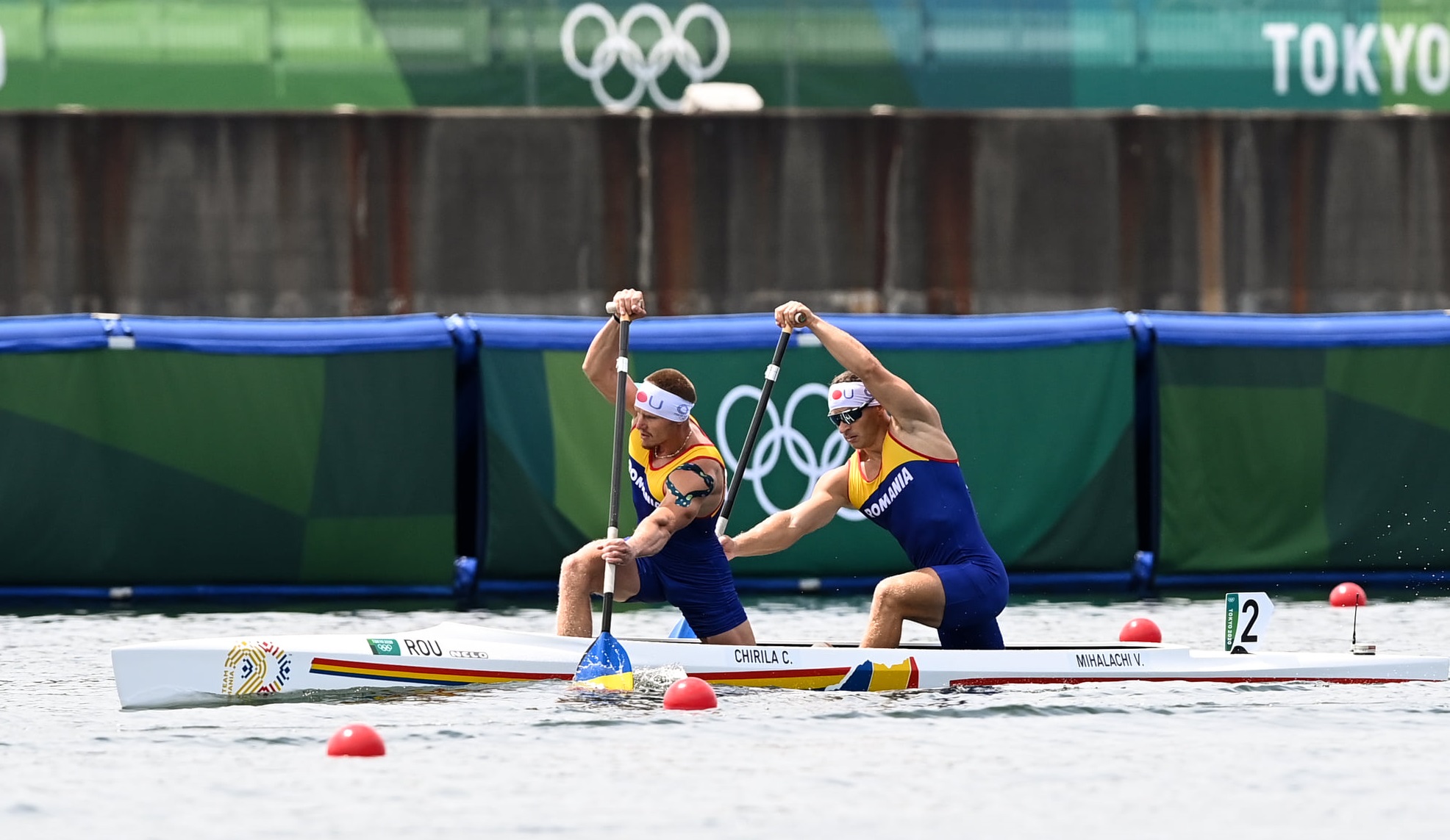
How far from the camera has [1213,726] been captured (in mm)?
9398

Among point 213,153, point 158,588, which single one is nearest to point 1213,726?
point 158,588

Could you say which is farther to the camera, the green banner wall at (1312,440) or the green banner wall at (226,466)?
the green banner wall at (1312,440)

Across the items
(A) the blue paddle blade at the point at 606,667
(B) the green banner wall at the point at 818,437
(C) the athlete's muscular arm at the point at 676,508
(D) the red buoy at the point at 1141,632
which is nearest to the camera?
(A) the blue paddle blade at the point at 606,667

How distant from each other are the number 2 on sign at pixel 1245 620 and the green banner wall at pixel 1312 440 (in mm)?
4303

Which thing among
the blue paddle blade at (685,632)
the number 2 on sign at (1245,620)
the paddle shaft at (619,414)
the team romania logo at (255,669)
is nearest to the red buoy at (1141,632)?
the number 2 on sign at (1245,620)

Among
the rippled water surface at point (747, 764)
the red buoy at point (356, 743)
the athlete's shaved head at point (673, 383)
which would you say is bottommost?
the rippled water surface at point (747, 764)

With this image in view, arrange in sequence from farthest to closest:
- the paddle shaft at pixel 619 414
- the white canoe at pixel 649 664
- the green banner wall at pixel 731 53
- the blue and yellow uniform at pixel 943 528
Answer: the green banner wall at pixel 731 53 < the paddle shaft at pixel 619 414 < the blue and yellow uniform at pixel 943 528 < the white canoe at pixel 649 664

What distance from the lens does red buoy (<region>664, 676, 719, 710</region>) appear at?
9633 millimetres

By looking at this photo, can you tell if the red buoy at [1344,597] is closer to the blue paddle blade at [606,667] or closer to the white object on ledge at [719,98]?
the blue paddle blade at [606,667]

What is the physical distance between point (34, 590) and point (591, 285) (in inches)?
188

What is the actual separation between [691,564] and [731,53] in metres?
7.40

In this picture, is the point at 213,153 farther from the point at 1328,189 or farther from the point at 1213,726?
the point at 1213,726

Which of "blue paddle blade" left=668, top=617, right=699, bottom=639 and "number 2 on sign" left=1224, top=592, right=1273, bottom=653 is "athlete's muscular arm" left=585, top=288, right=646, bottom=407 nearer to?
"blue paddle blade" left=668, top=617, right=699, bottom=639

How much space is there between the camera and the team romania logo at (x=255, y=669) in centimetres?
980
